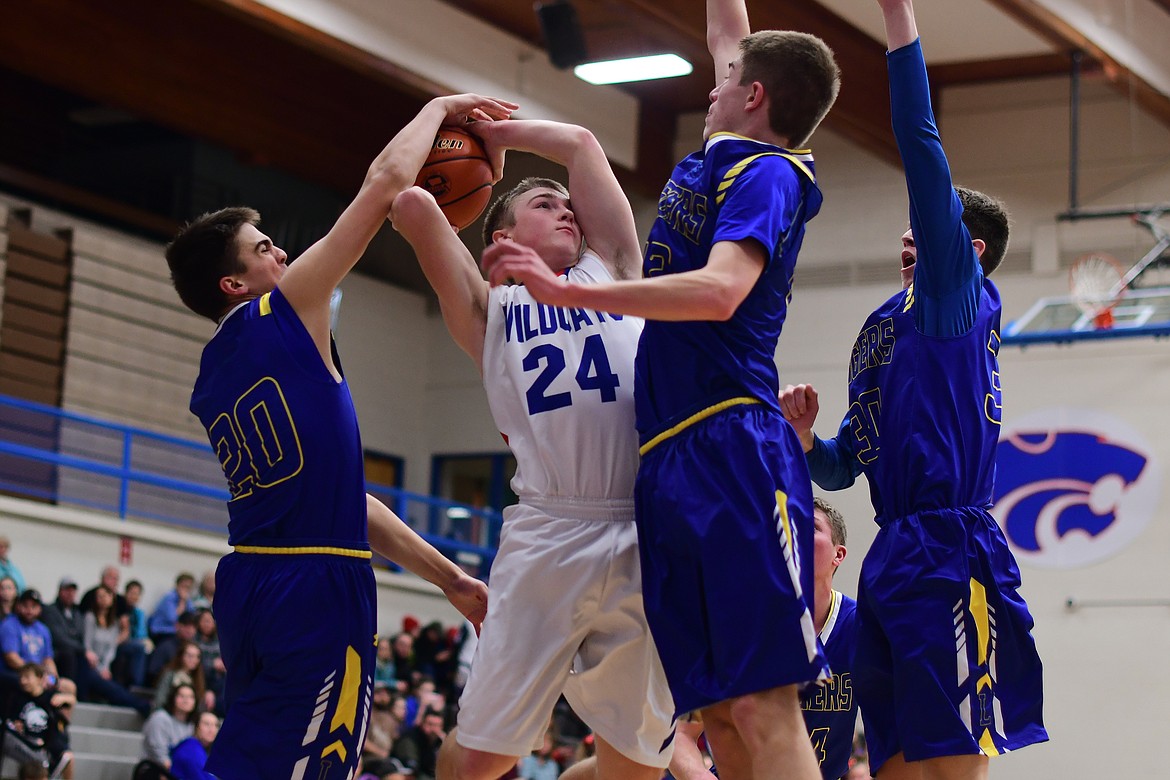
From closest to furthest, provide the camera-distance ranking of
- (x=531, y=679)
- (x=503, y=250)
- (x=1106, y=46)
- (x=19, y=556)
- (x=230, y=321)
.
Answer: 1. (x=503, y=250)
2. (x=531, y=679)
3. (x=230, y=321)
4. (x=19, y=556)
5. (x=1106, y=46)

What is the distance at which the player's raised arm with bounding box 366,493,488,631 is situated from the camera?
457 centimetres

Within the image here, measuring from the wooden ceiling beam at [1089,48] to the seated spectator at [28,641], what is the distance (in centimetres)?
1061

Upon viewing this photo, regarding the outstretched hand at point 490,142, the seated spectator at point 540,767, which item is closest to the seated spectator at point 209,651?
the seated spectator at point 540,767

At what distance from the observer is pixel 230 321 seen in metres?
4.32

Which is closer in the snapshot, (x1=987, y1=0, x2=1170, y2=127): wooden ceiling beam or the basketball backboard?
the basketball backboard

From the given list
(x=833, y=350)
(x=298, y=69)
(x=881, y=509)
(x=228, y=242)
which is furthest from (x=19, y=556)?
(x=881, y=509)

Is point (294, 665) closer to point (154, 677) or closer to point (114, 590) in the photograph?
point (154, 677)

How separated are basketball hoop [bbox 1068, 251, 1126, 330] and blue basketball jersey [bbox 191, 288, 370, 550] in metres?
11.9

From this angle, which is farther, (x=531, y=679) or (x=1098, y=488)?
(x=1098, y=488)

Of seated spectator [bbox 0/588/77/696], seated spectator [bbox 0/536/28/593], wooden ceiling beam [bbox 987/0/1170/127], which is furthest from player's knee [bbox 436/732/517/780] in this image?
wooden ceiling beam [bbox 987/0/1170/127]

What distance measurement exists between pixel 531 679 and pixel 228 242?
1.64 metres

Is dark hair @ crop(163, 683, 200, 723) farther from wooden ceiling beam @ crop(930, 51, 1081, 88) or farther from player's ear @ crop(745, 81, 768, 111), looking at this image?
wooden ceiling beam @ crop(930, 51, 1081, 88)

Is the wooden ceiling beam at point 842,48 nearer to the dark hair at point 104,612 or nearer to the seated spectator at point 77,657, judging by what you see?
the dark hair at point 104,612

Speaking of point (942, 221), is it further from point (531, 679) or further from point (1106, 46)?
point (1106, 46)
